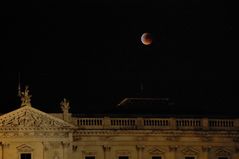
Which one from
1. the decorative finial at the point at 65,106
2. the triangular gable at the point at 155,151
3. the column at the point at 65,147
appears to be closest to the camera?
the column at the point at 65,147

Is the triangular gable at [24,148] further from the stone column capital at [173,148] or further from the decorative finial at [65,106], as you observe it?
the stone column capital at [173,148]

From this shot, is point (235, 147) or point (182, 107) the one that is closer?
point (235, 147)

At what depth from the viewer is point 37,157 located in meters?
64.6

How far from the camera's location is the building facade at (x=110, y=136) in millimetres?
64438

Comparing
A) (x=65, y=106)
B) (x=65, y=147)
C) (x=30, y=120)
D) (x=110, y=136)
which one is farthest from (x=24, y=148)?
(x=110, y=136)

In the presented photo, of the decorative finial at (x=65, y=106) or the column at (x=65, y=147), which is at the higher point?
the decorative finial at (x=65, y=106)

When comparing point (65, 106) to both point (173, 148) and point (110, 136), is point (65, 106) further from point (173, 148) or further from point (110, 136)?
point (173, 148)

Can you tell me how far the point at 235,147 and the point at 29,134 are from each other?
15555 mm

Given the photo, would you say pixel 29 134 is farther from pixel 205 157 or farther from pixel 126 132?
pixel 205 157

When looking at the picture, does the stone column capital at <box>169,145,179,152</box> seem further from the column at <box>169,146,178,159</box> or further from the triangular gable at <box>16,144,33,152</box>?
the triangular gable at <box>16,144,33,152</box>

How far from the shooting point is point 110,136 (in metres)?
66.3

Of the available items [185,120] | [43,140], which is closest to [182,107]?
[185,120]

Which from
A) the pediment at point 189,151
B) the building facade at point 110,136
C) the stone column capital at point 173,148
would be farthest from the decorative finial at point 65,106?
the pediment at point 189,151

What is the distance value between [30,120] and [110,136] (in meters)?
6.02
